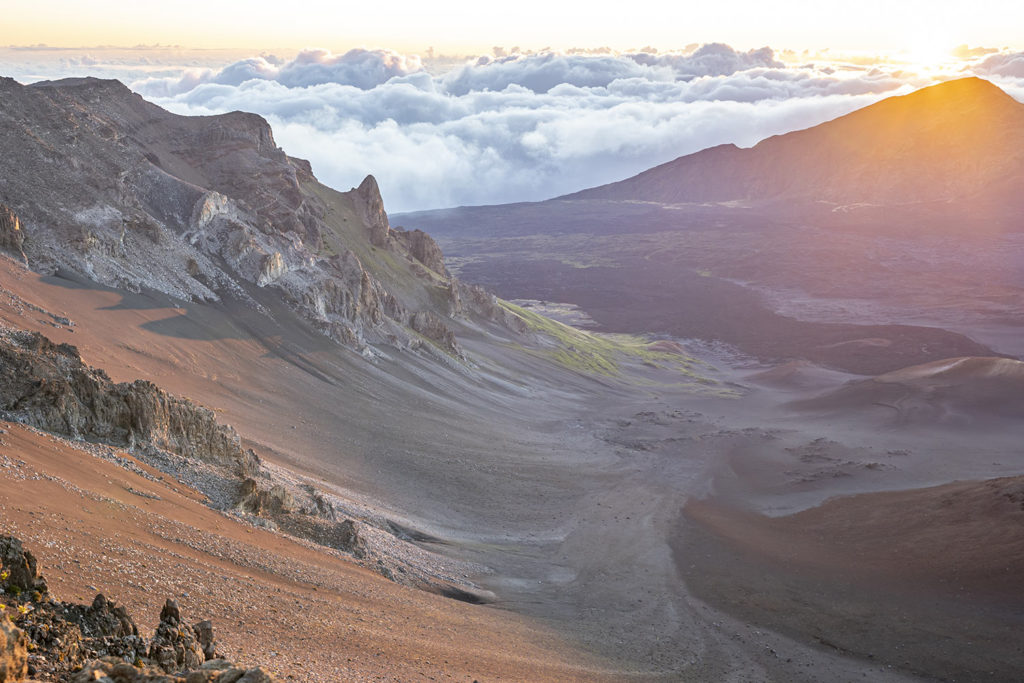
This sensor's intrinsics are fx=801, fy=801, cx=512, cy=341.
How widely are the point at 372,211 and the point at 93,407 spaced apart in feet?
262

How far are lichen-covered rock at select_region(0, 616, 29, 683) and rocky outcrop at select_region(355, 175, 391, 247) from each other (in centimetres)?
9422

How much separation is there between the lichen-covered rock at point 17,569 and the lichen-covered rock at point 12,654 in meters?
2.82

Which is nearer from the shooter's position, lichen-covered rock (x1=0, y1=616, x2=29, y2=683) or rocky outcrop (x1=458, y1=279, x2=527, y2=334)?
lichen-covered rock (x1=0, y1=616, x2=29, y2=683)

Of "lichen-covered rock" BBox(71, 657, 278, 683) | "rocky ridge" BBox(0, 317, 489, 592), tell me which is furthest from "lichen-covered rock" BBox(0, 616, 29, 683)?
"rocky ridge" BBox(0, 317, 489, 592)

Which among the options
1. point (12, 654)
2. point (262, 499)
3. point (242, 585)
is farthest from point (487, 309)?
point (12, 654)

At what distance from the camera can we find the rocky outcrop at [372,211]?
105 meters

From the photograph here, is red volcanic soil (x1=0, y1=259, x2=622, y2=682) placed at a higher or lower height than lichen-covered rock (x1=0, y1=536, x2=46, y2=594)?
lower

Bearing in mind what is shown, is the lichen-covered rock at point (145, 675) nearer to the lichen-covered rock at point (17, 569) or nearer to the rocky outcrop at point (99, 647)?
the rocky outcrop at point (99, 647)

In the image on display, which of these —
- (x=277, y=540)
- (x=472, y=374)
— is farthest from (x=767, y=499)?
(x=277, y=540)

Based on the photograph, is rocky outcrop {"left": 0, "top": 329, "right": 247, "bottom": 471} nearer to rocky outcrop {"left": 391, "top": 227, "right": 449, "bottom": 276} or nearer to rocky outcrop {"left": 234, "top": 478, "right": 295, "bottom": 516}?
rocky outcrop {"left": 234, "top": 478, "right": 295, "bottom": 516}

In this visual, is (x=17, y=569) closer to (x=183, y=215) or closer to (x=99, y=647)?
(x=99, y=647)

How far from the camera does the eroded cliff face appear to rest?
57.2 m

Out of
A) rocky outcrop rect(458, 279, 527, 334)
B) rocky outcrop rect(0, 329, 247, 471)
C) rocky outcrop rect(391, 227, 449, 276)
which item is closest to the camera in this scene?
rocky outcrop rect(0, 329, 247, 471)

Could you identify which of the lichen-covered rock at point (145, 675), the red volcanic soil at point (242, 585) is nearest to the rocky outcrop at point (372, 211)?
the red volcanic soil at point (242, 585)
